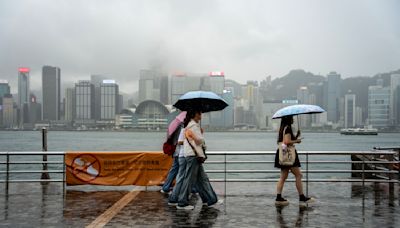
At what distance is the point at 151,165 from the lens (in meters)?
11.0

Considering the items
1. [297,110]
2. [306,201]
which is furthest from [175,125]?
[306,201]

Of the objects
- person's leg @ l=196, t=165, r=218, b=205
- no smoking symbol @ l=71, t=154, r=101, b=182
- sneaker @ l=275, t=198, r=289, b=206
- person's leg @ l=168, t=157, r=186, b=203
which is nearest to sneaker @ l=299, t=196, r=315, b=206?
sneaker @ l=275, t=198, r=289, b=206

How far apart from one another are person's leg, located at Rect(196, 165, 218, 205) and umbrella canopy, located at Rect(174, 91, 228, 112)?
134 cm

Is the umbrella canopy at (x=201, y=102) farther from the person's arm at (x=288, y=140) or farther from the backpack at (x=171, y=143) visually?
the person's arm at (x=288, y=140)

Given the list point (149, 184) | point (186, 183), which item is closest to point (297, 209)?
point (186, 183)

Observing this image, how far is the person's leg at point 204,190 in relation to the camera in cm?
869

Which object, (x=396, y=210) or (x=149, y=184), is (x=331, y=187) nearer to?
(x=396, y=210)

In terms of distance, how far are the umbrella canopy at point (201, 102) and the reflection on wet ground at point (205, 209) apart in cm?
204

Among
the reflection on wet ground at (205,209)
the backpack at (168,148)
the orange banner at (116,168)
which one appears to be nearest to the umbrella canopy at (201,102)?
the backpack at (168,148)

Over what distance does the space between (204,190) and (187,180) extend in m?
0.48

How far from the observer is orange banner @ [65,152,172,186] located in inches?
429

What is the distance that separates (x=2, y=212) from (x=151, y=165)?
12.5ft

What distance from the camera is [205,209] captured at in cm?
850

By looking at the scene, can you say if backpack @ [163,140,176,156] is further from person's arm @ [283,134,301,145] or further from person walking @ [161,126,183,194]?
person's arm @ [283,134,301,145]
